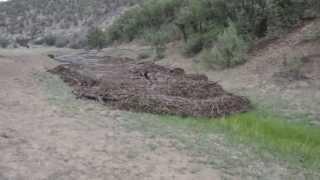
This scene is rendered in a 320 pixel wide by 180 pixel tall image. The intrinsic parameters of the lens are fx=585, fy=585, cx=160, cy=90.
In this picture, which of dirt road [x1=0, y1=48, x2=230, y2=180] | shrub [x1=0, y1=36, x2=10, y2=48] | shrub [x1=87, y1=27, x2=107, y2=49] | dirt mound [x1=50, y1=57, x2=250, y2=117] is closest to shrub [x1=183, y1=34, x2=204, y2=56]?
dirt mound [x1=50, y1=57, x2=250, y2=117]

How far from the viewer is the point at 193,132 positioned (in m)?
14.9

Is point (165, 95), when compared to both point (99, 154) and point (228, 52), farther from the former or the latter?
point (228, 52)

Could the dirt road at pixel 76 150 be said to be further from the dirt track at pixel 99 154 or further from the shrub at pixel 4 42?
the shrub at pixel 4 42

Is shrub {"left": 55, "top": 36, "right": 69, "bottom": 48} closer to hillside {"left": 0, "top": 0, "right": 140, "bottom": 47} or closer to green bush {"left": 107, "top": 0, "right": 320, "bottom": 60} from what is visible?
hillside {"left": 0, "top": 0, "right": 140, "bottom": 47}

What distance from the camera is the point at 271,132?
15.8 meters

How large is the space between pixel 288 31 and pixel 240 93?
35.3 feet

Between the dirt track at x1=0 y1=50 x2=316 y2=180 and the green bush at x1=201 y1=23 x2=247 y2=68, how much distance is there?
1411 cm

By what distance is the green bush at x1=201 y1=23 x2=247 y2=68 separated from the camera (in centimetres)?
2941

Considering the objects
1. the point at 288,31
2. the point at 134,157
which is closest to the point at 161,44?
the point at 288,31

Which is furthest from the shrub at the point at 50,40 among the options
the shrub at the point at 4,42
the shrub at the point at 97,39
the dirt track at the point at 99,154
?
the dirt track at the point at 99,154

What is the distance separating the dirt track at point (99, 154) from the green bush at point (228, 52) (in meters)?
14.1

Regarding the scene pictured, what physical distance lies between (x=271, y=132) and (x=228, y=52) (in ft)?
48.3

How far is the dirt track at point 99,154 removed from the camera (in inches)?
412

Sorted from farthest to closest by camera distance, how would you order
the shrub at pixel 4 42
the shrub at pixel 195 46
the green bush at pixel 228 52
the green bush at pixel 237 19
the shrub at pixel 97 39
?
the shrub at pixel 4 42
the shrub at pixel 97 39
the shrub at pixel 195 46
the green bush at pixel 237 19
the green bush at pixel 228 52
